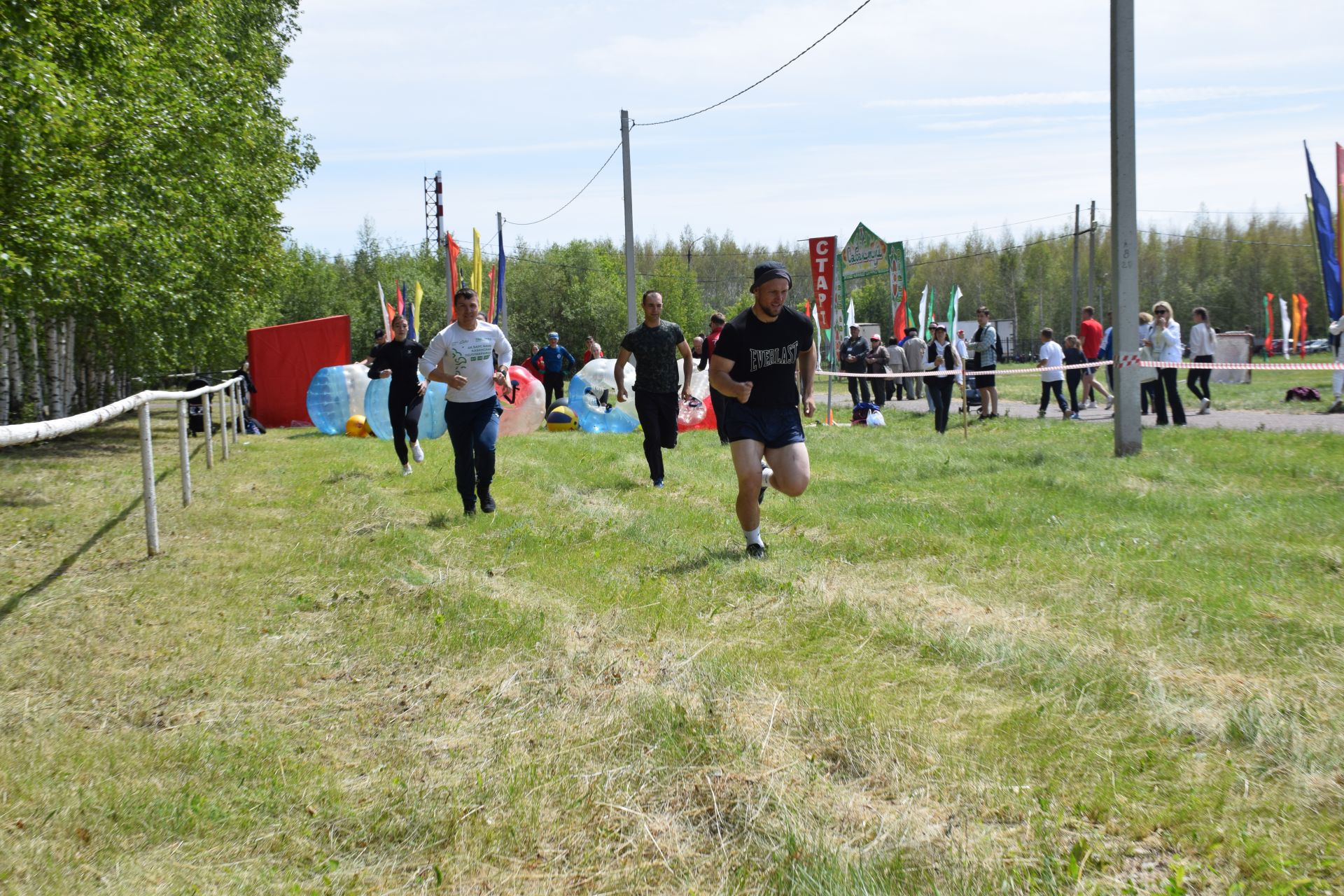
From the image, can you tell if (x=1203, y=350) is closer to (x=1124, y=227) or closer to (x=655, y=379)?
(x=1124, y=227)

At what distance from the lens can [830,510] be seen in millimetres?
9258

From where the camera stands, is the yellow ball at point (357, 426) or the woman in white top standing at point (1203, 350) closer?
the woman in white top standing at point (1203, 350)

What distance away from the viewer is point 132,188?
17.0 metres

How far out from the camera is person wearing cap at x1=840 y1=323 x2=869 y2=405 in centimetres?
2627

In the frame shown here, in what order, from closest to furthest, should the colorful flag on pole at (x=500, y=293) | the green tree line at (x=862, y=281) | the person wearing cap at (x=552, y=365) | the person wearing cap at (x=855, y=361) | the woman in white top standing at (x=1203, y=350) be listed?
the woman in white top standing at (x=1203, y=350) → the person wearing cap at (x=552, y=365) → the person wearing cap at (x=855, y=361) → the colorful flag on pole at (x=500, y=293) → the green tree line at (x=862, y=281)

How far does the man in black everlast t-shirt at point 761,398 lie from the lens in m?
7.46

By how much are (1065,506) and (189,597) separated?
654cm

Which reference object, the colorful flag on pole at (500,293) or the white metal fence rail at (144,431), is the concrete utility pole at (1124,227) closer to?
the white metal fence rail at (144,431)

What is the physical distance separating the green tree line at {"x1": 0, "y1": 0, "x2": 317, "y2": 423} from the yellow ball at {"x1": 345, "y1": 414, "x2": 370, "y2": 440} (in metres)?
3.72

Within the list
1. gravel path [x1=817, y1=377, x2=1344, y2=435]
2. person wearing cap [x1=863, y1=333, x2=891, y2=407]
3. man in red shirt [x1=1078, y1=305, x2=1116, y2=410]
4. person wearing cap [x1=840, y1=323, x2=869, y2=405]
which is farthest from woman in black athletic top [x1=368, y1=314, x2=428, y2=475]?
man in red shirt [x1=1078, y1=305, x2=1116, y2=410]

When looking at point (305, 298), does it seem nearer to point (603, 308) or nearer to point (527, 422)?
point (603, 308)

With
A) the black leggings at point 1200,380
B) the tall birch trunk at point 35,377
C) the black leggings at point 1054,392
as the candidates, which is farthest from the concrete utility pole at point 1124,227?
the tall birch trunk at point 35,377

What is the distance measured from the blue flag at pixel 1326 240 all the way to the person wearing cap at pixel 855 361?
403 inches

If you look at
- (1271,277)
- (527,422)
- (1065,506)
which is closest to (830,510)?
(1065,506)
